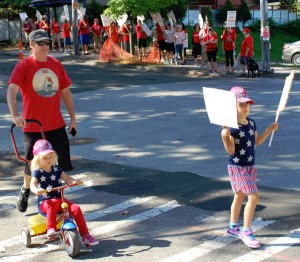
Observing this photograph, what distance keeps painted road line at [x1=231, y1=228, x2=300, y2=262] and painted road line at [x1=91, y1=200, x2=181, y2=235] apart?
1602mm

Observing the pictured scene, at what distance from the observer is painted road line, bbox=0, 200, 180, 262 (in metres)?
6.18

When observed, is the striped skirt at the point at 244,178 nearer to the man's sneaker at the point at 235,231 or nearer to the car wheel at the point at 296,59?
the man's sneaker at the point at 235,231

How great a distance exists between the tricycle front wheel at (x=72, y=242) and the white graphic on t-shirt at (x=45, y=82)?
186 centimetres

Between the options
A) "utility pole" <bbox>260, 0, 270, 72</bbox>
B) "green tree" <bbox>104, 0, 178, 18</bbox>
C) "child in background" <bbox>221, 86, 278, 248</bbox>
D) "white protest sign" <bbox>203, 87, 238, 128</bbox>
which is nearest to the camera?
"white protest sign" <bbox>203, 87, 238, 128</bbox>

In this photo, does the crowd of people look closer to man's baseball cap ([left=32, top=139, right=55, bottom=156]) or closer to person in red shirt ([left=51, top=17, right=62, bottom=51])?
person in red shirt ([left=51, top=17, right=62, bottom=51])

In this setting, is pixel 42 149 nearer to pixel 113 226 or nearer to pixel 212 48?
pixel 113 226

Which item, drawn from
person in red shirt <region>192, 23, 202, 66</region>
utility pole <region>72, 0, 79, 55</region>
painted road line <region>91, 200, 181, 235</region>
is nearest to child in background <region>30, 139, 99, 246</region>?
painted road line <region>91, 200, 181, 235</region>

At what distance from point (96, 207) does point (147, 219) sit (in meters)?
0.86

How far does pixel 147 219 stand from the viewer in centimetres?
723

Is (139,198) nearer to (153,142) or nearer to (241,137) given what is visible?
(241,137)

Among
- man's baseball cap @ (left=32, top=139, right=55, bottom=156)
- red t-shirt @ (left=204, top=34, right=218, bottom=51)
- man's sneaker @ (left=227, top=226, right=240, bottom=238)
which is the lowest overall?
man's sneaker @ (left=227, top=226, right=240, bottom=238)

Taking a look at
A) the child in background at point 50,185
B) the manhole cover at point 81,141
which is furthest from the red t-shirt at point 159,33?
the child in background at point 50,185

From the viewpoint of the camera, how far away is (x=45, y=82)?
7.17m

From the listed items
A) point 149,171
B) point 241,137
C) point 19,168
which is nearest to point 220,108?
point 241,137
